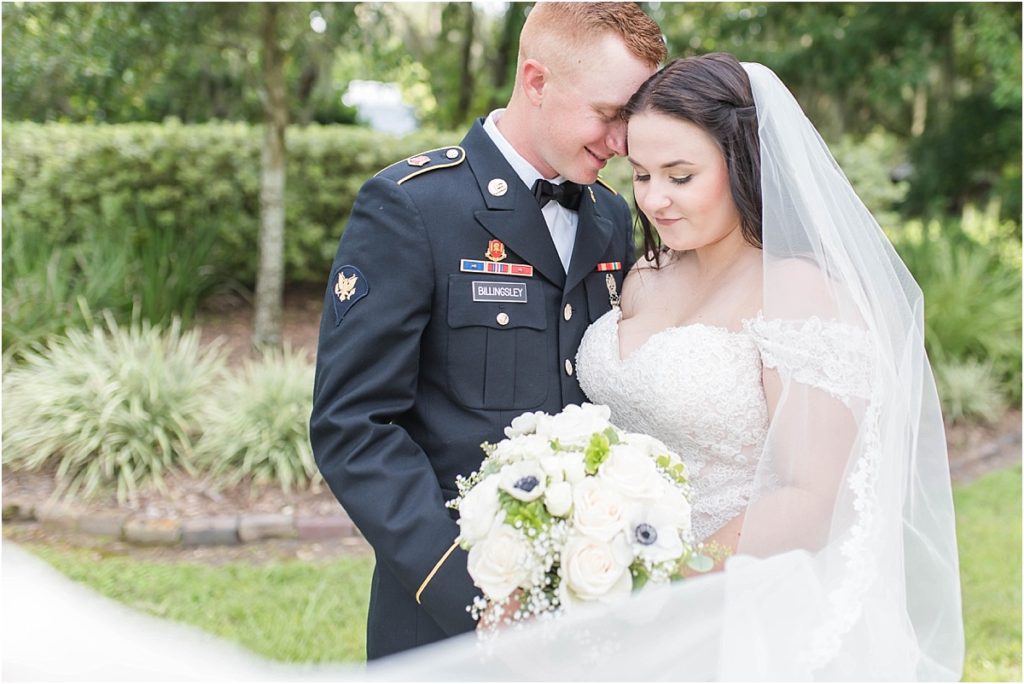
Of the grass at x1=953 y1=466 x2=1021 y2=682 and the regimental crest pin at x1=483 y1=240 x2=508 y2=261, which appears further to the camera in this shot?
the grass at x1=953 y1=466 x2=1021 y2=682

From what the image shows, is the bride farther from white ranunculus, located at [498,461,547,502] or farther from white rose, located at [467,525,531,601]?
white ranunculus, located at [498,461,547,502]

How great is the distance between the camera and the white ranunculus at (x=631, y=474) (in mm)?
1745

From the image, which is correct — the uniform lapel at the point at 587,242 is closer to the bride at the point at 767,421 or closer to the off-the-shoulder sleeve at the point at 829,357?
the bride at the point at 767,421

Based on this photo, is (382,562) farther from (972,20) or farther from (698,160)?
(972,20)

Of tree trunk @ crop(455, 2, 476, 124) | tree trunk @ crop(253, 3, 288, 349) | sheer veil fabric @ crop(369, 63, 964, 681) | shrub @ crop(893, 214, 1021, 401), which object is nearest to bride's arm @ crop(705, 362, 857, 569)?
sheer veil fabric @ crop(369, 63, 964, 681)

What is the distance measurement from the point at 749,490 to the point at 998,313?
7117mm

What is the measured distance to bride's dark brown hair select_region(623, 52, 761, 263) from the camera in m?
2.12

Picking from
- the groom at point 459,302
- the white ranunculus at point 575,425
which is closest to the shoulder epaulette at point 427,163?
the groom at point 459,302

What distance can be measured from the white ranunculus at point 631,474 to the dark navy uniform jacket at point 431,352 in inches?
17.6

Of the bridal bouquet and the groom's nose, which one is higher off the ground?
the groom's nose

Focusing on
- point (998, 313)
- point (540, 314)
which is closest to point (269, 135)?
point (540, 314)

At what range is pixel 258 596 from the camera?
448cm

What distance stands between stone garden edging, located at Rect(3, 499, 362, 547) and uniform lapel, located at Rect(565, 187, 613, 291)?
3082 mm

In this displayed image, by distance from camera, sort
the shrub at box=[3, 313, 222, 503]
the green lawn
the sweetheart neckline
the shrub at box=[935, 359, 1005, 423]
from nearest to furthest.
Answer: the sweetheart neckline, the green lawn, the shrub at box=[3, 313, 222, 503], the shrub at box=[935, 359, 1005, 423]
